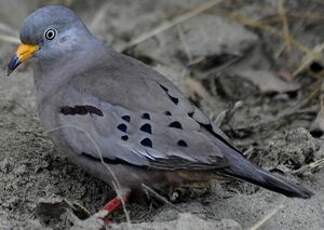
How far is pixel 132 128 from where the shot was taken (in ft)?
13.6

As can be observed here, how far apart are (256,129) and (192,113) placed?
3.87 feet

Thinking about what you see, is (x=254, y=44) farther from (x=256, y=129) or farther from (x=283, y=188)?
(x=283, y=188)

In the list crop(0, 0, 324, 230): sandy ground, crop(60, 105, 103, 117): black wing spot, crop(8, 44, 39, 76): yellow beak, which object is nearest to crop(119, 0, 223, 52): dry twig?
crop(0, 0, 324, 230): sandy ground

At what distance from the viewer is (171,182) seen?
13.7ft

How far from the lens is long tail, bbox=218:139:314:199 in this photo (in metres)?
3.97

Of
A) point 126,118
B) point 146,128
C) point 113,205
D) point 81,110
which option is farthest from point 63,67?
point 113,205

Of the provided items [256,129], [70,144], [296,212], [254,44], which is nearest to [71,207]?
[70,144]

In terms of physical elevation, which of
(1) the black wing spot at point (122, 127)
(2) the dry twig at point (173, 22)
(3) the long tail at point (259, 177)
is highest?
(1) the black wing spot at point (122, 127)

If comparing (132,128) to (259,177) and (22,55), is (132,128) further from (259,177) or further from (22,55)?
(22,55)

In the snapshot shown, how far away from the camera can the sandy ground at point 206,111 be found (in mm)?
4125

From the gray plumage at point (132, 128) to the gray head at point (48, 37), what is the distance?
0.03m

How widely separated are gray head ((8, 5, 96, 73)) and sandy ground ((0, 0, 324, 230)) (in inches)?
16.1

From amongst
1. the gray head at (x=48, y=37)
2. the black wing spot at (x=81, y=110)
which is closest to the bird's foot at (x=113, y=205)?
the black wing spot at (x=81, y=110)

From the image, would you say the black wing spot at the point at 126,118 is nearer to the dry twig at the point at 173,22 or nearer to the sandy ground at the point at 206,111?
the sandy ground at the point at 206,111
